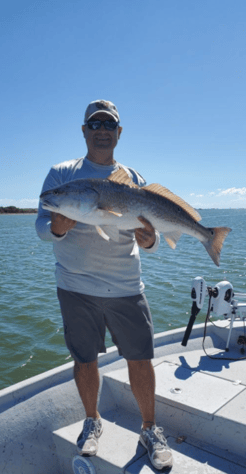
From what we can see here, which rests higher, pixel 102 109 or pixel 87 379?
pixel 102 109

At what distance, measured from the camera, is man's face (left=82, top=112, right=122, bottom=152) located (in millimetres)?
3213

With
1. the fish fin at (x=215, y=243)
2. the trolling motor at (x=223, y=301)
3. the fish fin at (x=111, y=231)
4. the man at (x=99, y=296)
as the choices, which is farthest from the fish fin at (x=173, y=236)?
the trolling motor at (x=223, y=301)

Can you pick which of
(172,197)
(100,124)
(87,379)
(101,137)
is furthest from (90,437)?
(100,124)

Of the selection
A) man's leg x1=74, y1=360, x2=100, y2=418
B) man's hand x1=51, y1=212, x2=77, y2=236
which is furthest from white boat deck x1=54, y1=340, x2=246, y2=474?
man's hand x1=51, y1=212, x2=77, y2=236

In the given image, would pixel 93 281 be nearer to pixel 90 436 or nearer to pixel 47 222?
pixel 47 222

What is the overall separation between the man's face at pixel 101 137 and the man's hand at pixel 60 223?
30.5 inches

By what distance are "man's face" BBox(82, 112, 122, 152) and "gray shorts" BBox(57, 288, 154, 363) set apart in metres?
1.27

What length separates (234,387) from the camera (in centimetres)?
387

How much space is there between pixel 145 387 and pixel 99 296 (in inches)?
34.1

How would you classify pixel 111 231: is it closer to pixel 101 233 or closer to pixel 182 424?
pixel 101 233

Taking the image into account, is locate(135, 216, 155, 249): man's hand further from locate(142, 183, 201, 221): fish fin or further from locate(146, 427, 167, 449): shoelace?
locate(146, 427, 167, 449): shoelace

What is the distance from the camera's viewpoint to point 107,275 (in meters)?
3.16

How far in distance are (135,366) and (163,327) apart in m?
6.58

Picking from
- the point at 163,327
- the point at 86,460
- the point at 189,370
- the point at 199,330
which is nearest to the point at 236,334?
the point at 199,330
